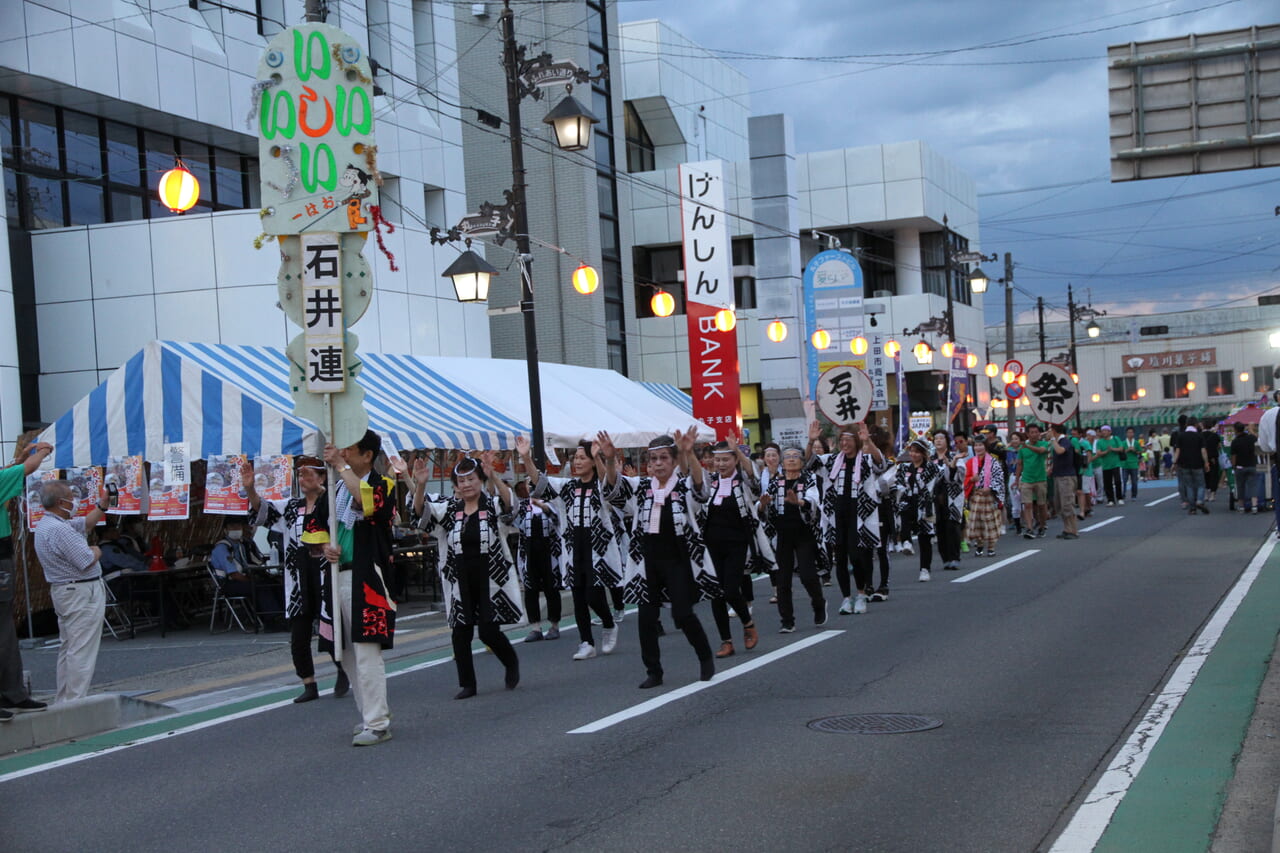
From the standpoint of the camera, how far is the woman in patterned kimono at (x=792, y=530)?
1227cm

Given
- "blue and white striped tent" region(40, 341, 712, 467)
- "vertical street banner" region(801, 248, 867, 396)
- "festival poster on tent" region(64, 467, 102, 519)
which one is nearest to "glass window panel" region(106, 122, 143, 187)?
"blue and white striped tent" region(40, 341, 712, 467)

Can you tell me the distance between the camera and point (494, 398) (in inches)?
790

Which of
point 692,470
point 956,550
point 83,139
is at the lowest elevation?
point 956,550

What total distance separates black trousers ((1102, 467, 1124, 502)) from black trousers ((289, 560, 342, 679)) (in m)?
24.9

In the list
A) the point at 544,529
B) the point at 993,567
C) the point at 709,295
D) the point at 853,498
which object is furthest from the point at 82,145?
the point at 993,567

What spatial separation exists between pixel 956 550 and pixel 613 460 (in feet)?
30.2

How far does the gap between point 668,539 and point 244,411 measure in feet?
23.4

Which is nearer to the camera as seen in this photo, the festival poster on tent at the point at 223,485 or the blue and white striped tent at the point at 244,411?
the festival poster on tent at the point at 223,485

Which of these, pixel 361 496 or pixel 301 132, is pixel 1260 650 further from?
pixel 301 132

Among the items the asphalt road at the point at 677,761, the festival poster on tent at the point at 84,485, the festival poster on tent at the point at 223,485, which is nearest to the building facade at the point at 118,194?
the festival poster on tent at the point at 84,485

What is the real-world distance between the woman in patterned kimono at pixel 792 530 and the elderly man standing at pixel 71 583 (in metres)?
5.95

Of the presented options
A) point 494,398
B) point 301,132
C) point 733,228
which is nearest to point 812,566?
point 301,132

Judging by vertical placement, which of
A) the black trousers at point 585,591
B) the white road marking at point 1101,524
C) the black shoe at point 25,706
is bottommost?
the white road marking at point 1101,524

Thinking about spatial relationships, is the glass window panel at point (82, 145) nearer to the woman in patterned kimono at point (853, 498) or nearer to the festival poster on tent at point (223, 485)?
the festival poster on tent at point (223, 485)
